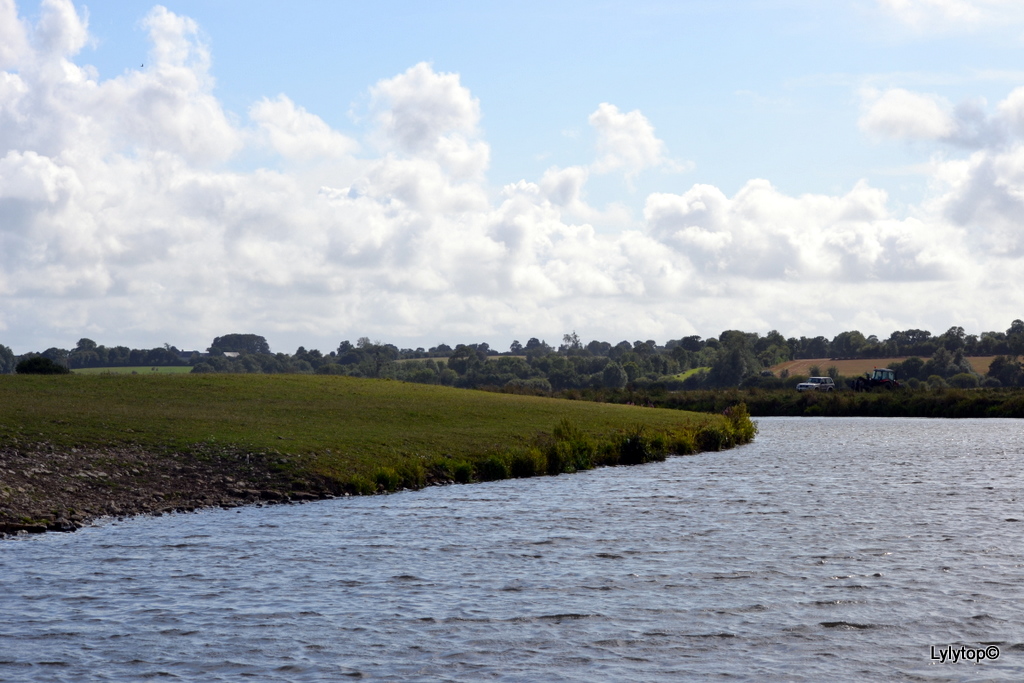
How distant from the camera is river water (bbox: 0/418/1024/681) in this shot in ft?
56.2

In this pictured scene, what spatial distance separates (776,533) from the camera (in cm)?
3092

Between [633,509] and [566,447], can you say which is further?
[566,447]

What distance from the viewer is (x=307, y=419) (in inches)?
2219

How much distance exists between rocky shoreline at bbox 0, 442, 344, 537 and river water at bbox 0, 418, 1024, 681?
1.89 metres

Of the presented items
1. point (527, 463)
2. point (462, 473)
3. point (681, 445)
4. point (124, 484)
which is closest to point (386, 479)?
point (462, 473)

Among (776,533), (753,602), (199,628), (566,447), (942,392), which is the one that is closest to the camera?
(199,628)

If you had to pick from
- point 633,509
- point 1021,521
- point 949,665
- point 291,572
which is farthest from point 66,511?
point 1021,521

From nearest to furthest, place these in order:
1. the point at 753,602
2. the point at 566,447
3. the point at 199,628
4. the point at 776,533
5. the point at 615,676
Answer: the point at 615,676 < the point at 199,628 < the point at 753,602 < the point at 776,533 < the point at 566,447

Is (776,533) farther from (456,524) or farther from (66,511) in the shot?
(66,511)

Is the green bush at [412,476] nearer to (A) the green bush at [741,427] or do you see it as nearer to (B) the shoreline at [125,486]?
(B) the shoreline at [125,486]

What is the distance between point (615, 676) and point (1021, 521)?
74.4ft

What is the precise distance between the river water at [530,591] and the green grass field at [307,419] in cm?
882

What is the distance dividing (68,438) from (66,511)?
30.8 ft

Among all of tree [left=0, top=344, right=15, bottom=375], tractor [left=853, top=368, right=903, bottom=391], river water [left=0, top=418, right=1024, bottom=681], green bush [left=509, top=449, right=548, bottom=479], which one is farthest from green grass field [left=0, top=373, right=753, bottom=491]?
tree [left=0, top=344, right=15, bottom=375]
